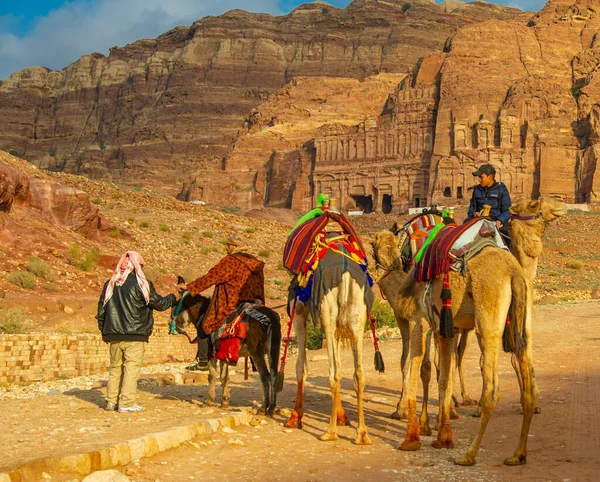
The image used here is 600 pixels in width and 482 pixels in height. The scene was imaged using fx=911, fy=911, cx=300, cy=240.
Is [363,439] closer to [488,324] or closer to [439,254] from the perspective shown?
[488,324]

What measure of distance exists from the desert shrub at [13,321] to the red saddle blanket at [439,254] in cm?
1185

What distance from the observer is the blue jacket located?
10273 mm

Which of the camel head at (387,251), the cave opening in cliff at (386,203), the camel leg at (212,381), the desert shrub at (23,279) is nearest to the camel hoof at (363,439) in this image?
the camel head at (387,251)

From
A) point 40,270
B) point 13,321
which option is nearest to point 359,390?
point 13,321

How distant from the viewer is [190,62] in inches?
6009

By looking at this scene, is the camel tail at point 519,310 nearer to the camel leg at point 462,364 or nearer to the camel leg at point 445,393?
the camel leg at point 445,393

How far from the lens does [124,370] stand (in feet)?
35.2

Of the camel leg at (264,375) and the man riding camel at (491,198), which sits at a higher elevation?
the man riding camel at (491,198)

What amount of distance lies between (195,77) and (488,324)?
145 meters

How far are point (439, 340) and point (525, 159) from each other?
6839cm

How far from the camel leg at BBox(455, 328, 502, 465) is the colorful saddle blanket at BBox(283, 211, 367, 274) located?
7.13 ft

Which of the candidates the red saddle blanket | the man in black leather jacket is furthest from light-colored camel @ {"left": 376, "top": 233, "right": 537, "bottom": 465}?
the man in black leather jacket

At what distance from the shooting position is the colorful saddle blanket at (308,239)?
32.9 feet

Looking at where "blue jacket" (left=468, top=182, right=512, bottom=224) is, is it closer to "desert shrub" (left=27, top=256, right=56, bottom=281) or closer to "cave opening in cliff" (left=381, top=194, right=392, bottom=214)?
"desert shrub" (left=27, top=256, right=56, bottom=281)
